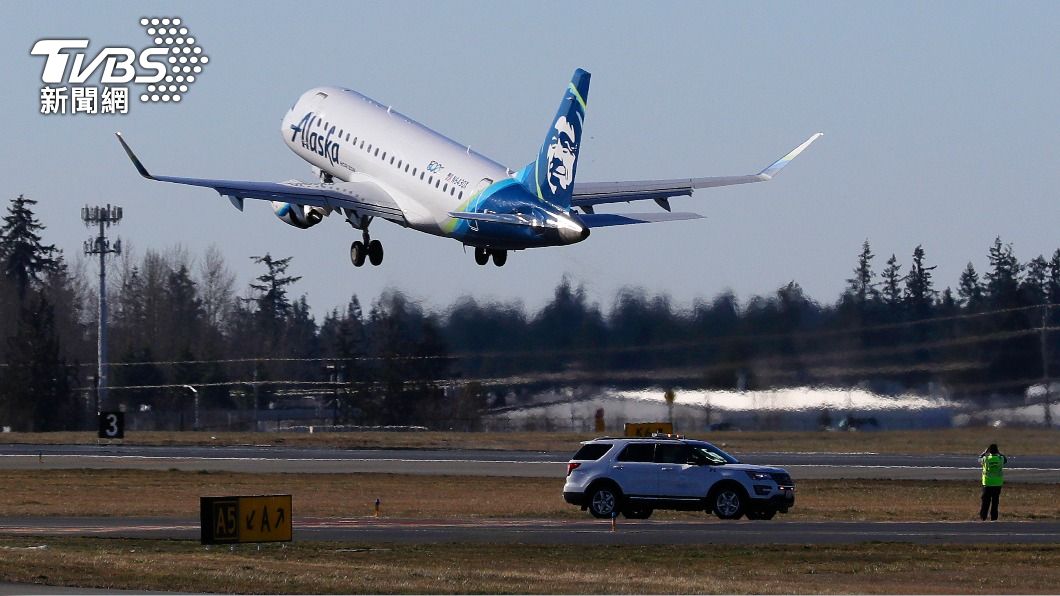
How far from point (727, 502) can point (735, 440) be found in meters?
40.3

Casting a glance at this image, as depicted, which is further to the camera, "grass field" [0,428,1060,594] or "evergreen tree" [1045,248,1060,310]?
"evergreen tree" [1045,248,1060,310]

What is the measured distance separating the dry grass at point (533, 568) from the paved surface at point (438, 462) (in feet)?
111

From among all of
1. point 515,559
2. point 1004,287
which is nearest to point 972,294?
point 1004,287

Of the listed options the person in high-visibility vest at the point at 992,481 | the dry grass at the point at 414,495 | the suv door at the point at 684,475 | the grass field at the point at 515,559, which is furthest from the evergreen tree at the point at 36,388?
the person in high-visibility vest at the point at 992,481

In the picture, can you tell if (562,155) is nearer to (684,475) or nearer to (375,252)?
(375,252)

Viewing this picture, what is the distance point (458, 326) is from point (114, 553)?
51.5 metres

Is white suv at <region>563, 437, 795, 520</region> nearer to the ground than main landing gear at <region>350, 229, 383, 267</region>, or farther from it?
nearer to the ground

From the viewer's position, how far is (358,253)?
2904 inches

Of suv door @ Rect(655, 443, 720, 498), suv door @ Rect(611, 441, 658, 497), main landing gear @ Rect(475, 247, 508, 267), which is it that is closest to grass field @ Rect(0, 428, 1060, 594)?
suv door @ Rect(655, 443, 720, 498)

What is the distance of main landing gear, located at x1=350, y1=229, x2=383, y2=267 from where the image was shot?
7369 cm

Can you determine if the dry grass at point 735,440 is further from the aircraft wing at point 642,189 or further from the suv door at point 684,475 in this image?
the suv door at point 684,475

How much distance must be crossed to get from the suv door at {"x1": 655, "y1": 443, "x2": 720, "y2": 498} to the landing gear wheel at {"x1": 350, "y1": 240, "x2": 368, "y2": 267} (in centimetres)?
2587

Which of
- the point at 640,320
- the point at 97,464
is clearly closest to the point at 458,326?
the point at 640,320

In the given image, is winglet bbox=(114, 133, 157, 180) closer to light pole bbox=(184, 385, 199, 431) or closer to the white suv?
the white suv
